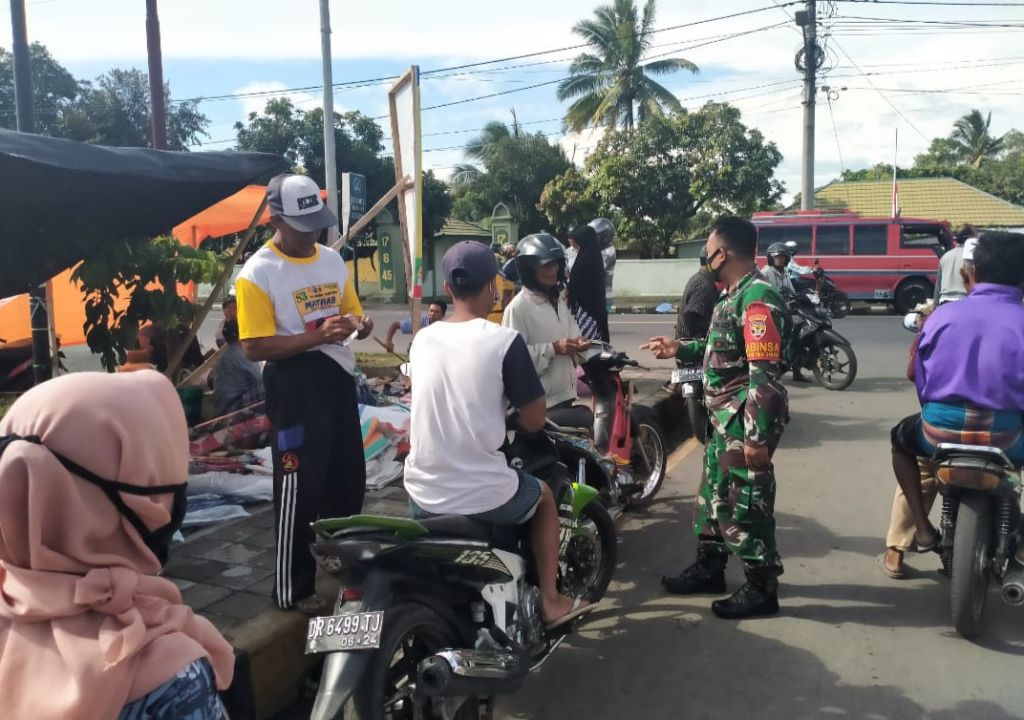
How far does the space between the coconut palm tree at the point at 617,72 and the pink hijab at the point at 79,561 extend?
30730 mm

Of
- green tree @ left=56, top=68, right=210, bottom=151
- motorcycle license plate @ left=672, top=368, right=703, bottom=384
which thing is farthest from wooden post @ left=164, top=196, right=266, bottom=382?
green tree @ left=56, top=68, right=210, bottom=151

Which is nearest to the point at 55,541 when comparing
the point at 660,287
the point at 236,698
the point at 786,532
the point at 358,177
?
the point at 236,698

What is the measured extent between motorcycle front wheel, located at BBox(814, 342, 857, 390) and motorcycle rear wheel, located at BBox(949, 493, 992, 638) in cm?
609

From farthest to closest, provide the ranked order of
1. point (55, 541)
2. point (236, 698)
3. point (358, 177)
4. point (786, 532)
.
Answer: point (358, 177) → point (786, 532) → point (236, 698) → point (55, 541)

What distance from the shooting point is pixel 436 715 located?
8.66 feet

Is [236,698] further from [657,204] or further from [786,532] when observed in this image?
[657,204]

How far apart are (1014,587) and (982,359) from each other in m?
0.97

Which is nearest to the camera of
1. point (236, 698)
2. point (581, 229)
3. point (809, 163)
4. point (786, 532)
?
point (236, 698)

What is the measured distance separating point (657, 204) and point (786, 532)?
72.9 feet

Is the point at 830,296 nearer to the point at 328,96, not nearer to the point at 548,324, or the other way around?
the point at 328,96

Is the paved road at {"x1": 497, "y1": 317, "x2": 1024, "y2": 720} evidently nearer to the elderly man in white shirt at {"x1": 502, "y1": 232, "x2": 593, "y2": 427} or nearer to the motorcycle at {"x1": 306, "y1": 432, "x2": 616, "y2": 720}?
the motorcycle at {"x1": 306, "y1": 432, "x2": 616, "y2": 720}

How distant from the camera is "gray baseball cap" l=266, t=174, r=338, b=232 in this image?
3.31 m

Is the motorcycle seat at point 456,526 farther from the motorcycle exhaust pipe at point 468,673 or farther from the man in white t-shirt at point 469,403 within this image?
the motorcycle exhaust pipe at point 468,673

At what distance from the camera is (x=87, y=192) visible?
3744 millimetres
